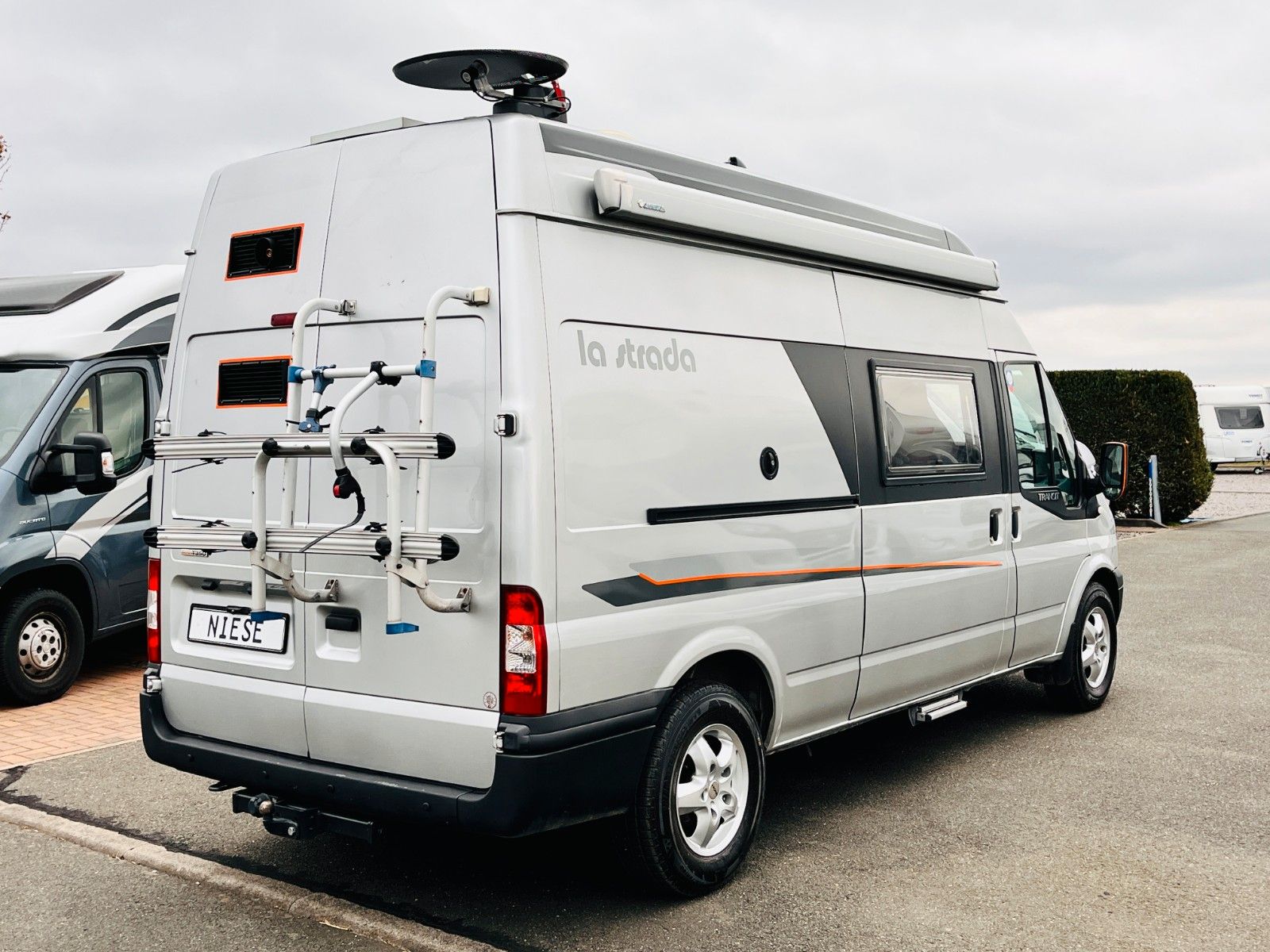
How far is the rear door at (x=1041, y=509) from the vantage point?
6.59 metres

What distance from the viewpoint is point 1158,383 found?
64.0 feet

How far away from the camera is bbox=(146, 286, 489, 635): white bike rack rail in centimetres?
378

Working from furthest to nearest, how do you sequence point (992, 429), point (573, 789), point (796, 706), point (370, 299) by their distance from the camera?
point (992, 429)
point (796, 706)
point (370, 299)
point (573, 789)

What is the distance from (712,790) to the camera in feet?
15.1

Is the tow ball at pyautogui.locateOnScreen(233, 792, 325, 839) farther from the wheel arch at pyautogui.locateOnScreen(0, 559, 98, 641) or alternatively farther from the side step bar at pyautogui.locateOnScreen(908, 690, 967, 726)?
the wheel arch at pyautogui.locateOnScreen(0, 559, 98, 641)

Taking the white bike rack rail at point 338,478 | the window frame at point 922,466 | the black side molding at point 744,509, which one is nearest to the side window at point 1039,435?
the window frame at point 922,466

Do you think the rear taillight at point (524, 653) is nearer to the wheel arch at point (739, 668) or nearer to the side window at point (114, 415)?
the wheel arch at point (739, 668)

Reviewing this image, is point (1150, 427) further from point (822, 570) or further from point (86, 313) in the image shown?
point (822, 570)

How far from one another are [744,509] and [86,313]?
232 inches

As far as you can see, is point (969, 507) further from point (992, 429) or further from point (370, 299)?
point (370, 299)

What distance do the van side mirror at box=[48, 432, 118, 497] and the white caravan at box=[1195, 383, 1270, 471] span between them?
3206 centimetres

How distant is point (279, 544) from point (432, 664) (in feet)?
2.05

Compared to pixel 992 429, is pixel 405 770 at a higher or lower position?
lower

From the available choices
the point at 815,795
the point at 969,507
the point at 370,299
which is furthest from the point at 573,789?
the point at 969,507
